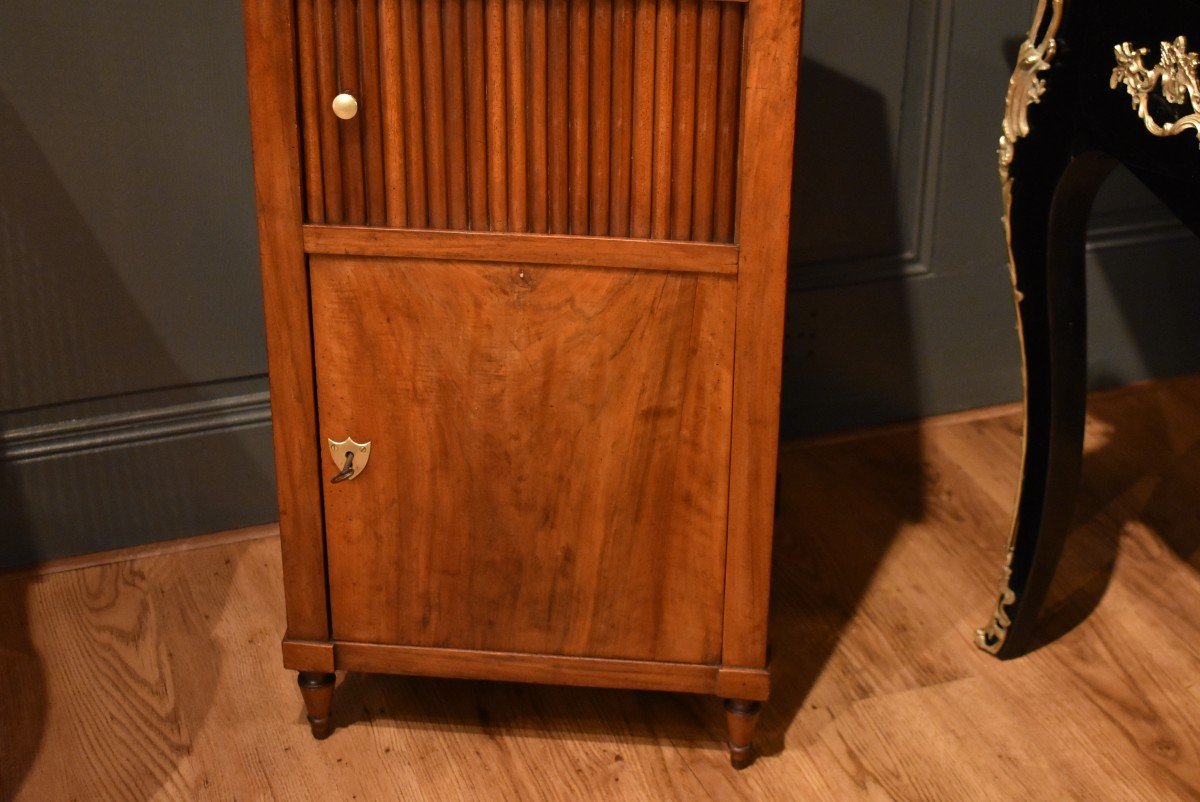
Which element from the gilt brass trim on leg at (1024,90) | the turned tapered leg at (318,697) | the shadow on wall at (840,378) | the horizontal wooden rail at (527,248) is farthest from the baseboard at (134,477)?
the gilt brass trim on leg at (1024,90)

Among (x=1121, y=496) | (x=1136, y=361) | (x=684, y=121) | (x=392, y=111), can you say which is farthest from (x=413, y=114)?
(x=1136, y=361)

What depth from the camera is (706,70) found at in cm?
126

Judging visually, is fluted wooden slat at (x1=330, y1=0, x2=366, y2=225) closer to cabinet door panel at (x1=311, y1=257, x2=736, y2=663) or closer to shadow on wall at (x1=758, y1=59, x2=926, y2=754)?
cabinet door panel at (x1=311, y1=257, x2=736, y2=663)

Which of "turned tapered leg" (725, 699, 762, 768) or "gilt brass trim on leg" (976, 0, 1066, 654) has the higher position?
"gilt brass trim on leg" (976, 0, 1066, 654)

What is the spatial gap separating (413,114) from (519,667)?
601mm

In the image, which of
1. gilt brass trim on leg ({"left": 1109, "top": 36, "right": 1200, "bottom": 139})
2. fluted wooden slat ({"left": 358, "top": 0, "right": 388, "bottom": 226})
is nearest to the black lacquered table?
gilt brass trim on leg ({"left": 1109, "top": 36, "right": 1200, "bottom": 139})

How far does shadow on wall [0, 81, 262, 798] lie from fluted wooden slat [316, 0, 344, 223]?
1.92 feet

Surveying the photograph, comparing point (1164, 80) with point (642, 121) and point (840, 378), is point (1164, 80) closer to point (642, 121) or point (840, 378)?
point (642, 121)

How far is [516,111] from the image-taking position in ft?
4.20

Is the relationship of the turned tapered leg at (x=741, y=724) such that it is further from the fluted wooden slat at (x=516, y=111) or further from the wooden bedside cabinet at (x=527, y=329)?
the fluted wooden slat at (x=516, y=111)

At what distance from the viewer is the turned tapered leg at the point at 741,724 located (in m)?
1.51

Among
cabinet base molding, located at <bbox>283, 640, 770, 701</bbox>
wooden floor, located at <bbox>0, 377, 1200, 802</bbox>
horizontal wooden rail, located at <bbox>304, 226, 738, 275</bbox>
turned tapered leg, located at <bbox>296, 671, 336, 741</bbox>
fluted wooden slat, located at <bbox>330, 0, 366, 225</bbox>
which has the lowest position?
wooden floor, located at <bbox>0, 377, 1200, 802</bbox>

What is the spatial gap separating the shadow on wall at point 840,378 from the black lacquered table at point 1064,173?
Answer: 230 millimetres

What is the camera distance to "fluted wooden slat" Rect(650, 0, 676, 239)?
4.09 feet
